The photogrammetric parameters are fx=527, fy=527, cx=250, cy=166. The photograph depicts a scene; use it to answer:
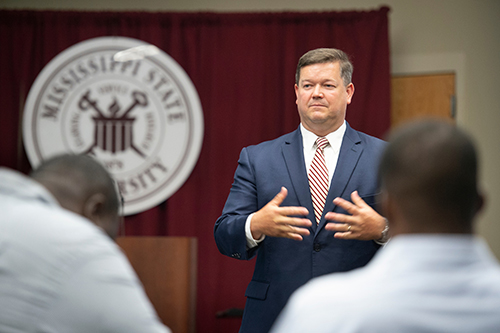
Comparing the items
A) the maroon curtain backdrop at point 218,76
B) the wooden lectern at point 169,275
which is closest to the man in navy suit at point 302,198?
the wooden lectern at point 169,275

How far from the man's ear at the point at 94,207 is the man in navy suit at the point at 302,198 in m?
0.74

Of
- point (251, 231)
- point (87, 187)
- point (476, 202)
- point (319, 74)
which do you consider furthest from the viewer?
point (319, 74)

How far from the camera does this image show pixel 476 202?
0.83m

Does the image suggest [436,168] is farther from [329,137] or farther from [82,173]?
[329,137]

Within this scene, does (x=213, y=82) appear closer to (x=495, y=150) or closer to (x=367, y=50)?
(x=367, y=50)

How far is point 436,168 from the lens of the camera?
2.54ft

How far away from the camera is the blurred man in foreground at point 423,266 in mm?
725

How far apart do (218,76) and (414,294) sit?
3.37 m

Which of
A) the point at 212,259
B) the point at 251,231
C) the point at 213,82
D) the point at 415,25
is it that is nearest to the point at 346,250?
the point at 251,231

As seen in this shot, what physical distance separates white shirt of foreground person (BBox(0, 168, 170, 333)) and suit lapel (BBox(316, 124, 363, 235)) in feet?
3.64

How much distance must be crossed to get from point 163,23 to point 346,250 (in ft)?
9.01

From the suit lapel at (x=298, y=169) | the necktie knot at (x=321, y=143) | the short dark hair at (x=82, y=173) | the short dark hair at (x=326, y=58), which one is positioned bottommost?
the suit lapel at (x=298, y=169)

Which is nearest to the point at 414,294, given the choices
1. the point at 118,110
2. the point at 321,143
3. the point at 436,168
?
the point at 436,168

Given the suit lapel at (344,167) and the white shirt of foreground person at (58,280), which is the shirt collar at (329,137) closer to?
the suit lapel at (344,167)
